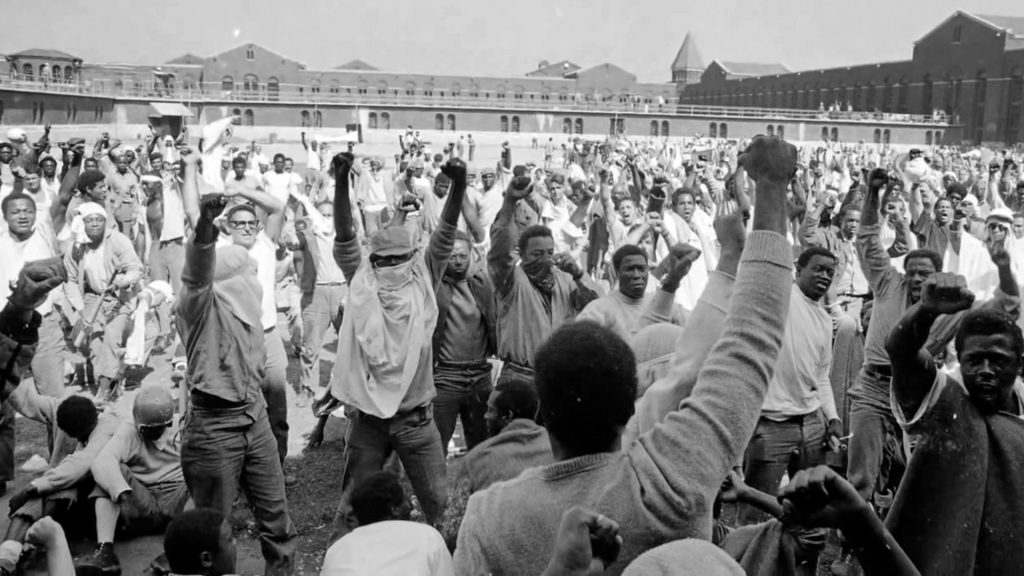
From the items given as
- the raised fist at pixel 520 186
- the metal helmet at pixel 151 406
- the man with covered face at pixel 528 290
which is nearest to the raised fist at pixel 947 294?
the raised fist at pixel 520 186

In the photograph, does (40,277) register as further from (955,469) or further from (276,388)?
(955,469)

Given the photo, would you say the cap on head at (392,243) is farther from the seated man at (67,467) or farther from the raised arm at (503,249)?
the seated man at (67,467)

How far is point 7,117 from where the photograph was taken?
50594mm

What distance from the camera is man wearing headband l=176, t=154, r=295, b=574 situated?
4.05 meters

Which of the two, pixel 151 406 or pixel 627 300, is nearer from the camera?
pixel 627 300

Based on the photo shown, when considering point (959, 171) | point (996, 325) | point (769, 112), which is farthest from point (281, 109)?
point (996, 325)

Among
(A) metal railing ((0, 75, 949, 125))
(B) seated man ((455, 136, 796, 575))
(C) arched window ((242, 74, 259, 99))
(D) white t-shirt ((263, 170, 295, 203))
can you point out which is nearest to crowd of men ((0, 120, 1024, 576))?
(B) seated man ((455, 136, 796, 575))

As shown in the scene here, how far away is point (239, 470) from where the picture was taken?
4168 millimetres

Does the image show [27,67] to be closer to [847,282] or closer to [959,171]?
[959,171]

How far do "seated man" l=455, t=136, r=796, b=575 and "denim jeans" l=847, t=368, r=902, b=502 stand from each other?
3389 mm

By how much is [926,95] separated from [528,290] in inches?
3196

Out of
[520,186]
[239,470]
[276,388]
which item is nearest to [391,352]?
[239,470]

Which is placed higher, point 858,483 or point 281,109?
point 281,109

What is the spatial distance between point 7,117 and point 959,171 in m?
49.1
